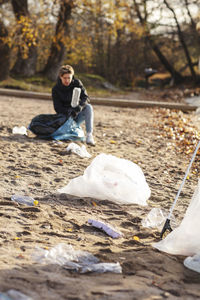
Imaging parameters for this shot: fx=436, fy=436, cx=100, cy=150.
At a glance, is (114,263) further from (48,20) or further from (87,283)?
(48,20)

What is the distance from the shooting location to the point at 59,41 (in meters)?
17.0

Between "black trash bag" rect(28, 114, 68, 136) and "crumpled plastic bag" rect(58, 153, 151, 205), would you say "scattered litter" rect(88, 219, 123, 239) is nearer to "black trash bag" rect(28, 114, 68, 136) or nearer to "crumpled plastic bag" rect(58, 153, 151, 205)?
"crumpled plastic bag" rect(58, 153, 151, 205)

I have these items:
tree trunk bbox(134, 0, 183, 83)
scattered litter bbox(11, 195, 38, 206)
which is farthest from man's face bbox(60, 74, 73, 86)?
tree trunk bbox(134, 0, 183, 83)

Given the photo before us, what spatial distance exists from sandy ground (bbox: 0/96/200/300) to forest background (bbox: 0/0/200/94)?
9495mm

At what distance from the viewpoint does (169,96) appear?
53.0 feet

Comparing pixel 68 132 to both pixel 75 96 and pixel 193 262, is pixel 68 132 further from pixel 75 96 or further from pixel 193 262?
pixel 193 262

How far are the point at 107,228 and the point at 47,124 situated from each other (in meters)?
3.37

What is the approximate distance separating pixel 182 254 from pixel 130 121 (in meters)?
6.61

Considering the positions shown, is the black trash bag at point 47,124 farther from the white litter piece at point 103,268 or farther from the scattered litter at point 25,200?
the white litter piece at point 103,268

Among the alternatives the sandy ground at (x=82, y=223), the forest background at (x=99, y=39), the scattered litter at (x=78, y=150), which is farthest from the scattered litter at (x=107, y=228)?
the forest background at (x=99, y=39)

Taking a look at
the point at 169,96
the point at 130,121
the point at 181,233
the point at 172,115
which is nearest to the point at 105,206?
the point at 181,233

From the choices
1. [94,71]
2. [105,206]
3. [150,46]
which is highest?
[150,46]

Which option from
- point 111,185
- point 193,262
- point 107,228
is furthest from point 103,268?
point 111,185

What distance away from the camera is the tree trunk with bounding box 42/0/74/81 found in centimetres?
1589
